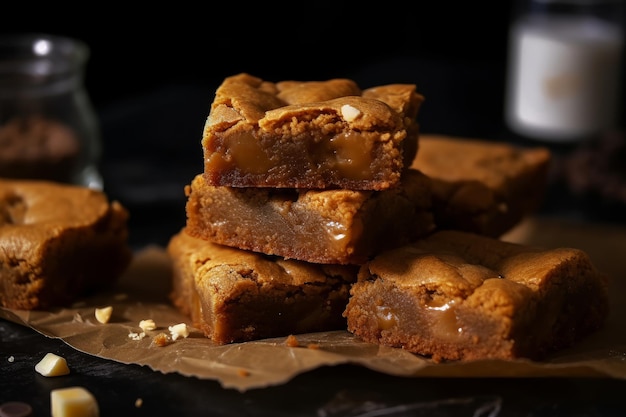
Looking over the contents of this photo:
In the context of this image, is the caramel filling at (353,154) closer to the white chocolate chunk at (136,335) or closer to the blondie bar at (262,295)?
the blondie bar at (262,295)

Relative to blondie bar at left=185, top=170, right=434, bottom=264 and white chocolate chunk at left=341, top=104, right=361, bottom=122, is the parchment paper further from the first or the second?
white chocolate chunk at left=341, top=104, right=361, bottom=122

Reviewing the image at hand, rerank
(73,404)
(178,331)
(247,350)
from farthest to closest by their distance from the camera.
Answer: (178,331) < (247,350) < (73,404)

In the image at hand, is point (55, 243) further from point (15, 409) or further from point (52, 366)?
point (15, 409)

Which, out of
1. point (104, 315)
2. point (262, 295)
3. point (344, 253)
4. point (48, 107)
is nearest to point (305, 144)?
point (344, 253)

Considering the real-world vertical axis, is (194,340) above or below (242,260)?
below

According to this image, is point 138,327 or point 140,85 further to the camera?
point 140,85

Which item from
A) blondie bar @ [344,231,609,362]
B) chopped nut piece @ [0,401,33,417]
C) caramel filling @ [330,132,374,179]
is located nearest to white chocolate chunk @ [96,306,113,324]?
chopped nut piece @ [0,401,33,417]

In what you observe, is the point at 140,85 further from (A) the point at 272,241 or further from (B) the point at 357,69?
(A) the point at 272,241

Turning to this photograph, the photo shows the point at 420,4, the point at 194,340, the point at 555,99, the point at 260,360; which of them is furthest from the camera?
the point at 420,4

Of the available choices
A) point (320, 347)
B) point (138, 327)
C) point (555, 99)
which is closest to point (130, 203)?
point (138, 327)
